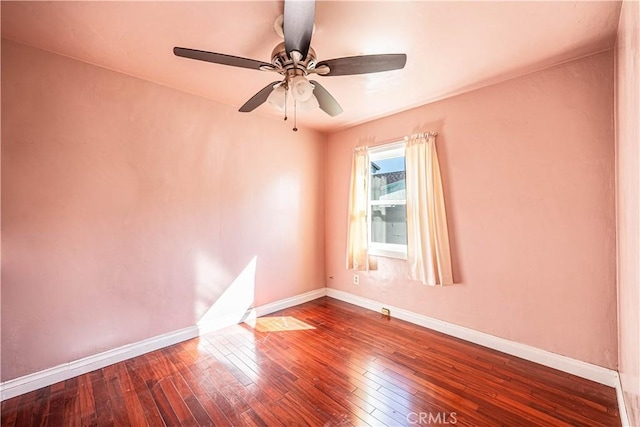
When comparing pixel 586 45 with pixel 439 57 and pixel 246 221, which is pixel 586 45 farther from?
pixel 246 221

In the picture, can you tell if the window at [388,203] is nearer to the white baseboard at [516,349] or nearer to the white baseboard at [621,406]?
the white baseboard at [516,349]

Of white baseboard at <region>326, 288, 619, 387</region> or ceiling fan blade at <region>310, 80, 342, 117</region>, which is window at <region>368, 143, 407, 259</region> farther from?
ceiling fan blade at <region>310, 80, 342, 117</region>

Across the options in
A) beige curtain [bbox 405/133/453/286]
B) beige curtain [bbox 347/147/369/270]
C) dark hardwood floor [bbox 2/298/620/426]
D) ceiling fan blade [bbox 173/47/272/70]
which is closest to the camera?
ceiling fan blade [bbox 173/47/272/70]

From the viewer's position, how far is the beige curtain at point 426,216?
2.66 meters

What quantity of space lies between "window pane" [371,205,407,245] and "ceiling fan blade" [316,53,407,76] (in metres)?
1.85

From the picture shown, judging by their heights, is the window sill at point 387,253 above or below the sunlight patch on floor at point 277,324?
above

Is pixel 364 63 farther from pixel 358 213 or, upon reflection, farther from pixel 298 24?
pixel 358 213

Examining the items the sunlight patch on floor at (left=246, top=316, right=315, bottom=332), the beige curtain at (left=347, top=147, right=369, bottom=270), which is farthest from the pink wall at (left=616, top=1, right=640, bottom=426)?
the sunlight patch on floor at (left=246, top=316, right=315, bottom=332)

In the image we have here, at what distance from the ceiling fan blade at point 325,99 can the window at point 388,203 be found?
1.34 metres

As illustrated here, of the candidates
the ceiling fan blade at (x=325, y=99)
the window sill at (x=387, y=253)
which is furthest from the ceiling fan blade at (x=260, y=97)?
the window sill at (x=387, y=253)

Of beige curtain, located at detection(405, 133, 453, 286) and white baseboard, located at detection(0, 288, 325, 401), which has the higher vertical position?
beige curtain, located at detection(405, 133, 453, 286)

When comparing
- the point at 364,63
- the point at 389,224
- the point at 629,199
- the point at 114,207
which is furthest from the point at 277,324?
the point at 629,199

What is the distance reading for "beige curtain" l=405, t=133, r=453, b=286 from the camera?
2.66 m

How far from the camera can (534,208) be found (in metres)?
2.19
